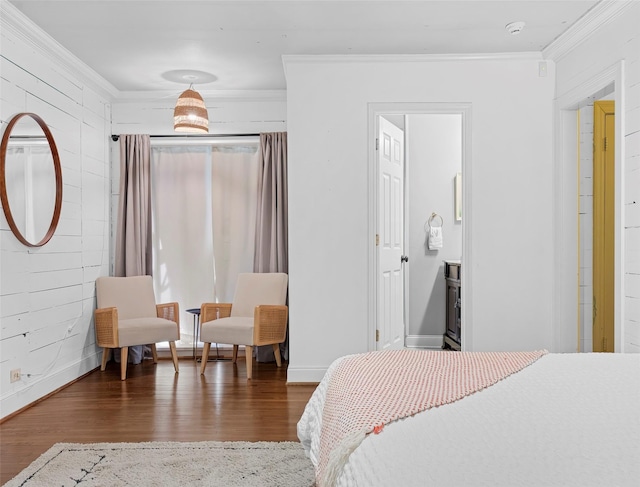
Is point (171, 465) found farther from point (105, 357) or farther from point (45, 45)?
point (45, 45)

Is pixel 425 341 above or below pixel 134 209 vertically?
below

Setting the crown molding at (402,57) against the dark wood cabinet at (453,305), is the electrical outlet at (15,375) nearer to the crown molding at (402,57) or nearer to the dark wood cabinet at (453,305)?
the crown molding at (402,57)

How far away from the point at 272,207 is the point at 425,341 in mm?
2131

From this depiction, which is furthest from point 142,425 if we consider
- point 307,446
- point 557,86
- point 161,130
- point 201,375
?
point 557,86

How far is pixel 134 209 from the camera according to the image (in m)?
5.21

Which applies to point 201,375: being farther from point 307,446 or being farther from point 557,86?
point 557,86

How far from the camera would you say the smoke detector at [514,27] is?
140 inches

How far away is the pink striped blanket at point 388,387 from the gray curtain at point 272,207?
3267 mm

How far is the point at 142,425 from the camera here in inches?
126

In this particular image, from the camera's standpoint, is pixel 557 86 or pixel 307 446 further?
pixel 557 86

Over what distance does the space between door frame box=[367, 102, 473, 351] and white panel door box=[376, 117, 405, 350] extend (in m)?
0.11

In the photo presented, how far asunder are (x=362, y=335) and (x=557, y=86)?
7.99ft

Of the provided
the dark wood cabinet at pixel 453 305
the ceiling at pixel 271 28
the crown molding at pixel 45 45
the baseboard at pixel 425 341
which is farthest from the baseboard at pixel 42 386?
the dark wood cabinet at pixel 453 305

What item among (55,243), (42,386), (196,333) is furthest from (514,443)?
(196,333)
